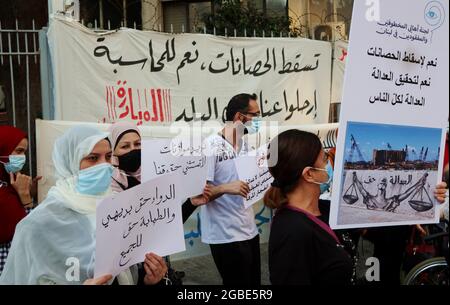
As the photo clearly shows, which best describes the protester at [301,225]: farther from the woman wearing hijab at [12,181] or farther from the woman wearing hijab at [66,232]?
the woman wearing hijab at [12,181]

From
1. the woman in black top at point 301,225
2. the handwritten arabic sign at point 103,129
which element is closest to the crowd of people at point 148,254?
the woman in black top at point 301,225

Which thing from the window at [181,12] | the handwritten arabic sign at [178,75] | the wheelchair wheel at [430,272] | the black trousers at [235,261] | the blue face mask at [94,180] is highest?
the window at [181,12]

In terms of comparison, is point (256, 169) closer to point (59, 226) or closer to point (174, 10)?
point (59, 226)

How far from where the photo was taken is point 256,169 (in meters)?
3.48

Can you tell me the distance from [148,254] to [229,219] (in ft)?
4.29

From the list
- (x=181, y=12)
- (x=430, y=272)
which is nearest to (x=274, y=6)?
(x=181, y=12)

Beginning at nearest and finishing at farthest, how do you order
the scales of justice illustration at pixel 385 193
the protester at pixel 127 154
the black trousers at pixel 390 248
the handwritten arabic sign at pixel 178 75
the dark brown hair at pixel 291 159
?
the dark brown hair at pixel 291 159, the scales of justice illustration at pixel 385 193, the protester at pixel 127 154, the black trousers at pixel 390 248, the handwritten arabic sign at pixel 178 75

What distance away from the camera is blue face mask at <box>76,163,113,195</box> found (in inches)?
90.3

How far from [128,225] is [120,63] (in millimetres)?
3027

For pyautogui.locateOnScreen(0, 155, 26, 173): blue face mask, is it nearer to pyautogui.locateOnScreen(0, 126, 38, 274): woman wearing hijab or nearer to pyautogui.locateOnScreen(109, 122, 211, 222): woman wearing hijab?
pyautogui.locateOnScreen(0, 126, 38, 274): woman wearing hijab

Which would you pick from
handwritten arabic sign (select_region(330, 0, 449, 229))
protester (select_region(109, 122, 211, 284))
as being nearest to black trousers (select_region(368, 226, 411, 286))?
handwritten arabic sign (select_region(330, 0, 449, 229))

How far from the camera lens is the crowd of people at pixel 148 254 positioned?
6.29 ft
